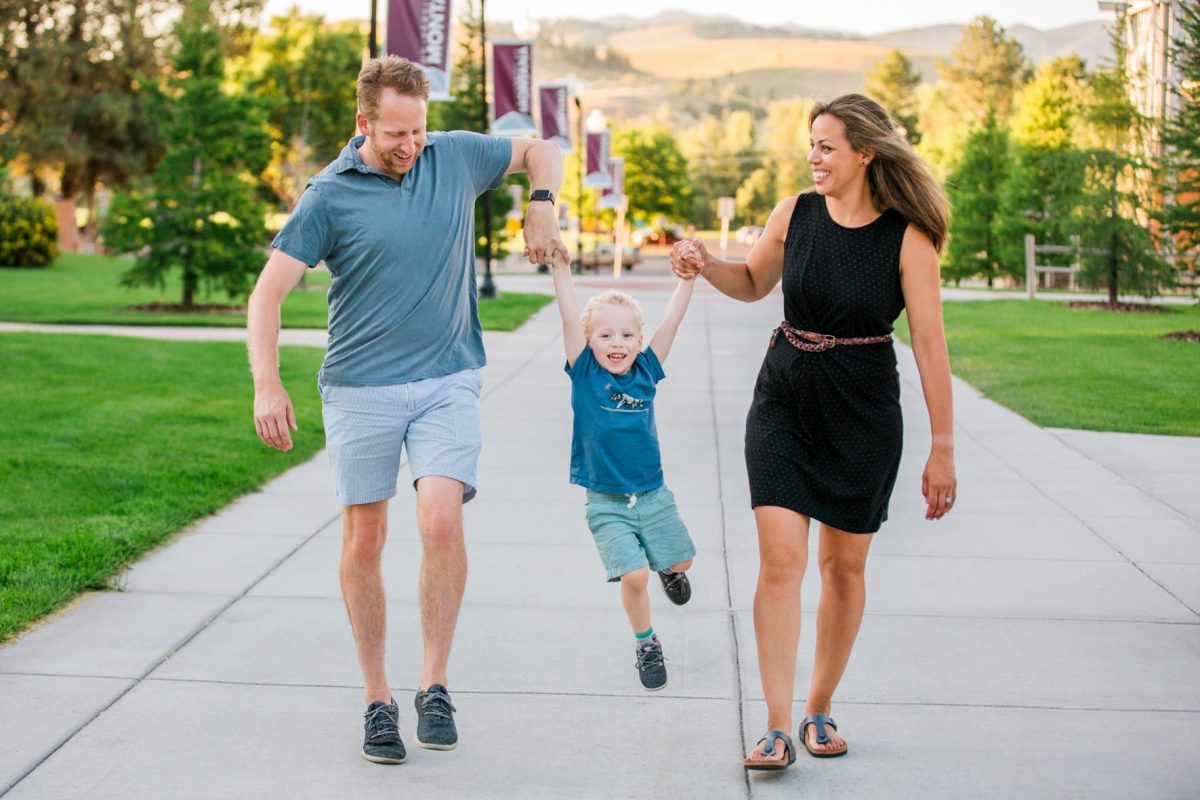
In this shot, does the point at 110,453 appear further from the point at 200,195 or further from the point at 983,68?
the point at 983,68

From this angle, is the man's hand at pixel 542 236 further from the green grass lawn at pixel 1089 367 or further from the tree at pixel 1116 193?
the tree at pixel 1116 193

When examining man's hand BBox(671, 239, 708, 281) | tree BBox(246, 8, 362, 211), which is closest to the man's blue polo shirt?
man's hand BBox(671, 239, 708, 281)

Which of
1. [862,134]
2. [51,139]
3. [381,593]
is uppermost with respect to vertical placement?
[51,139]

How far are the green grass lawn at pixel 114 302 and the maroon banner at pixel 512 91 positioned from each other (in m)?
3.26

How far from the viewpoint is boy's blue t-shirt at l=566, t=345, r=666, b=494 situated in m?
5.00

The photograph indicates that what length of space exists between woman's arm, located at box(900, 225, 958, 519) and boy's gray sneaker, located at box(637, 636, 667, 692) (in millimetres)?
1213

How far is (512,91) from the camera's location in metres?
25.8

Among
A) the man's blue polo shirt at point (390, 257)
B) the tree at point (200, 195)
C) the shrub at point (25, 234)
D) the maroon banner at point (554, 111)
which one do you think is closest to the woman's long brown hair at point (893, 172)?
the man's blue polo shirt at point (390, 257)

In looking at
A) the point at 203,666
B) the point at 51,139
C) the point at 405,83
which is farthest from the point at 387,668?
the point at 51,139

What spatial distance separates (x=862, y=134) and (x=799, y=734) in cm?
186

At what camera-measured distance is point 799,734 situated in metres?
4.57

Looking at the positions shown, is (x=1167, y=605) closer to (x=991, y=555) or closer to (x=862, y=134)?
(x=991, y=555)

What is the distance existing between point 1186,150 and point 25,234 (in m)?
27.6

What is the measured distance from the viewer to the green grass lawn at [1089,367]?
40.4ft
